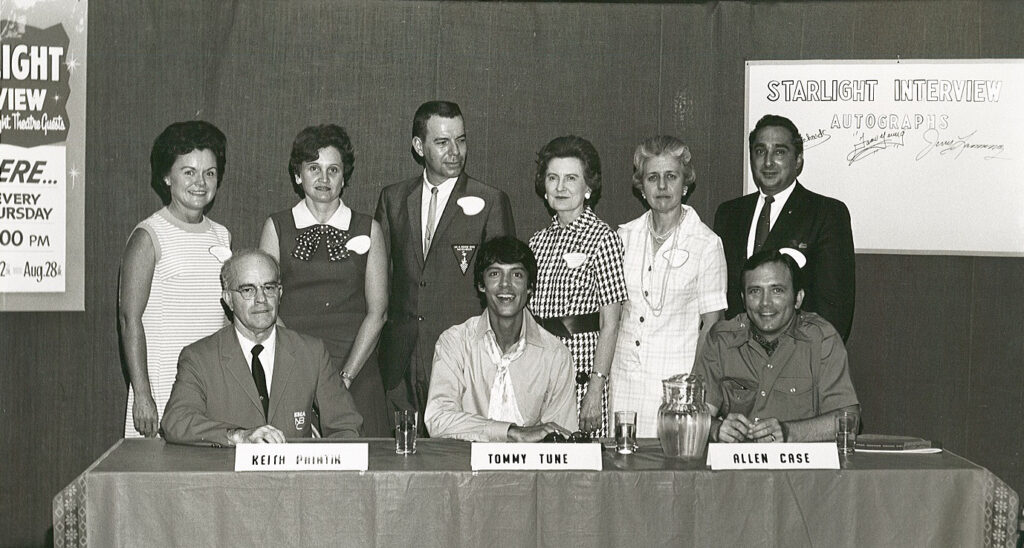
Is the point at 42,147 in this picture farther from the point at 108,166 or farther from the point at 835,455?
the point at 835,455

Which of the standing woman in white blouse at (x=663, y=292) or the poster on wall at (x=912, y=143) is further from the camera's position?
the poster on wall at (x=912, y=143)

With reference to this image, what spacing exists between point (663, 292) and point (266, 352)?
64.9 inches

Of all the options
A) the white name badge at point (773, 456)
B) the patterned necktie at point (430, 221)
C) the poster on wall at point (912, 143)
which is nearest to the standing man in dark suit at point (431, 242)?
the patterned necktie at point (430, 221)

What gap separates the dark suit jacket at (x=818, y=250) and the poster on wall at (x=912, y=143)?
0.29 m

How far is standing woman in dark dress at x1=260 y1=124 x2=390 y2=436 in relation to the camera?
4.46 meters

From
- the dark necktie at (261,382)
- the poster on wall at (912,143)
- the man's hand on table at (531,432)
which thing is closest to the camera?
the man's hand on table at (531,432)

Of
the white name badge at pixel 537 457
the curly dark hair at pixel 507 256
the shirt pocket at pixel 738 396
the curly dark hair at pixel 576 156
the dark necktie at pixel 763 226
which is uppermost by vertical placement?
the curly dark hair at pixel 576 156

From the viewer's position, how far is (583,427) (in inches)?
162

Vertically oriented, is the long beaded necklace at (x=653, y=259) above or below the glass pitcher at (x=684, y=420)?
above

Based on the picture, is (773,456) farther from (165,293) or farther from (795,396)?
(165,293)

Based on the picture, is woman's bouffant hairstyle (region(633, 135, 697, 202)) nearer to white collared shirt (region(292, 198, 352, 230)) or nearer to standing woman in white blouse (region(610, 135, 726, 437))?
standing woman in white blouse (region(610, 135, 726, 437))

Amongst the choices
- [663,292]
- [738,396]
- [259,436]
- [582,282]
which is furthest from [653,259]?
[259,436]

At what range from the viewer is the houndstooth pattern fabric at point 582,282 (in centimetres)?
424
